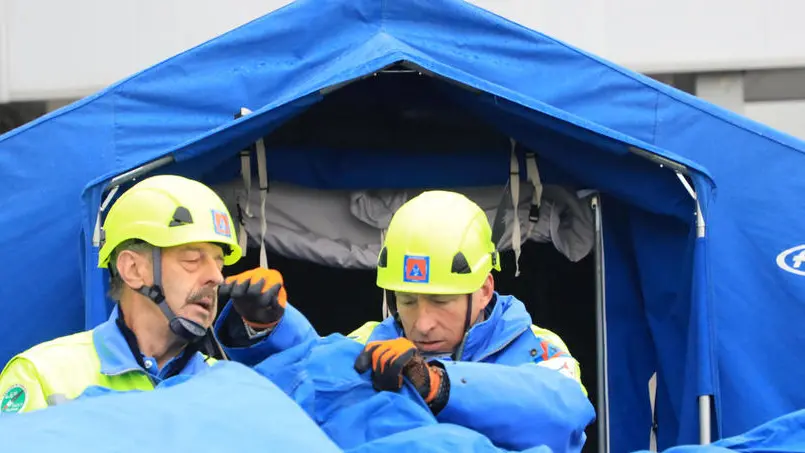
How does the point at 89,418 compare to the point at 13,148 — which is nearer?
the point at 89,418

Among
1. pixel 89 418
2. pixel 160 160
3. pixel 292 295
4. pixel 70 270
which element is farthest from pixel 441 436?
pixel 292 295

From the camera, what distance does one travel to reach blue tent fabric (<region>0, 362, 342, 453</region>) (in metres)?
1.45

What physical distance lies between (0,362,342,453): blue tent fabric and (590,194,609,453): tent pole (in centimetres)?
245

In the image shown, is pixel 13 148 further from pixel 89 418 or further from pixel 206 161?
pixel 89 418

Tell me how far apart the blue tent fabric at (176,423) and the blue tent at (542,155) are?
6.21 ft

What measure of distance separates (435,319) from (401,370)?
2.03 ft

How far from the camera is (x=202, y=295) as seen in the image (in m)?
2.78

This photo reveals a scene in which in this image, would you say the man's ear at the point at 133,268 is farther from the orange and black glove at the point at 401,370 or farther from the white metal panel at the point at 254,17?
the white metal panel at the point at 254,17

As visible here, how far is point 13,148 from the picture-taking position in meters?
3.68

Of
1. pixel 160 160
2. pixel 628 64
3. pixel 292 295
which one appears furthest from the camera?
pixel 628 64

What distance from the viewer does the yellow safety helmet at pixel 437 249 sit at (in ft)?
9.48

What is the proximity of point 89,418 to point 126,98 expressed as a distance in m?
2.37

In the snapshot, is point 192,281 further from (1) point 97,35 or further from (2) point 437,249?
(1) point 97,35

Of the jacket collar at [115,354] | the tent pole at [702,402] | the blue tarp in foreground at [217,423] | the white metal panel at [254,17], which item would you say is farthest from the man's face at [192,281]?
the white metal panel at [254,17]
